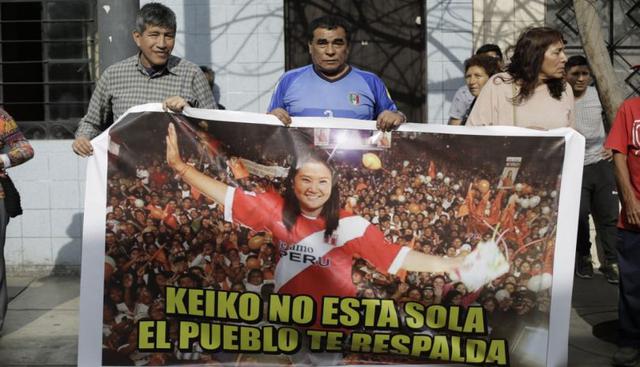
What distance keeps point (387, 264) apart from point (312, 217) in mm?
458

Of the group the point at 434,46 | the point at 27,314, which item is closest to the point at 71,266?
the point at 27,314

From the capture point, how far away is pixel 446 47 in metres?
8.49

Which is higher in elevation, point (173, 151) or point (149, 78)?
point (149, 78)

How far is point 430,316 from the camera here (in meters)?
4.86

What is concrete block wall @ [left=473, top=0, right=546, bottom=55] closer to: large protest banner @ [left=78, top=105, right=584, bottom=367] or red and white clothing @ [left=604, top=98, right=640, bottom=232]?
red and white clothing @ [left=604, top=98, right=640, bottom=232]

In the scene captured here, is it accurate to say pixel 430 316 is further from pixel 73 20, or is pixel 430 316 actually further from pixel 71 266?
pixel 73 20

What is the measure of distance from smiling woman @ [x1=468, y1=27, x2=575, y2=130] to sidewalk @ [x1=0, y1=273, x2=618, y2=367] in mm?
1562

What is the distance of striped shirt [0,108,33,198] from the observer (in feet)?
19.5

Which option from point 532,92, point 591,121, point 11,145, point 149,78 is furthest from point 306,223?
point 591,121

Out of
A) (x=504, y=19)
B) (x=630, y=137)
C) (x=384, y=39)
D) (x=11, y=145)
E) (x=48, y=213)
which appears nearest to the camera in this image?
(x=630, y=137)

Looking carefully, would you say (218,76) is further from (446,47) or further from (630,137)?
(630,137)

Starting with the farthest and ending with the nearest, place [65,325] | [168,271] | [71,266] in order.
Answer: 1. [71,266]
2. [65,325]
3. [168,271]

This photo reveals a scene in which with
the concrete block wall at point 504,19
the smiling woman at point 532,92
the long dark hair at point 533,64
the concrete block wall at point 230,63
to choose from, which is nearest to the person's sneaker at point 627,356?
the smiling woman at point 532,92

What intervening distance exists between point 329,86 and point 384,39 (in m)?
3.69
